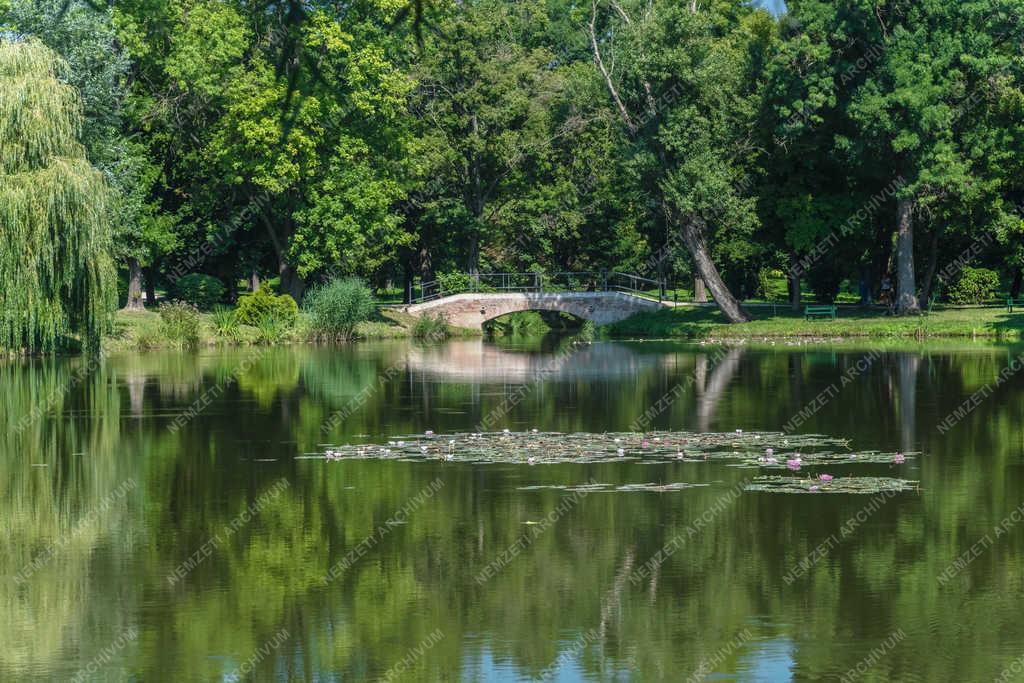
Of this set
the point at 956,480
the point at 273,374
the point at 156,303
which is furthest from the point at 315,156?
the point at 956,480

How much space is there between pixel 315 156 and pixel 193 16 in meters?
7.76

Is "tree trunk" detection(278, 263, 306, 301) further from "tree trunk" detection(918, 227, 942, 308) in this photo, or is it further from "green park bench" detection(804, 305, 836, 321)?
"tree trunk" detection(918, 227, 942, 308)

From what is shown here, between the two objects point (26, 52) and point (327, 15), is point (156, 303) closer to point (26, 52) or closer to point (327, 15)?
point (327, 15)

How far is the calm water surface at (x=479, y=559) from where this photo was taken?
1109 centimetres

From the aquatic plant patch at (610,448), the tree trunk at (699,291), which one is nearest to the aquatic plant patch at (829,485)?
the aquatic plant patch at (610,448)

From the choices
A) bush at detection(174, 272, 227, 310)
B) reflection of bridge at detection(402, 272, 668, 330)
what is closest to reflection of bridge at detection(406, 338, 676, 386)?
reflection of bridge at detection(402, 272, 668, 330)

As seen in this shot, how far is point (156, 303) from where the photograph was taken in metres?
66.8

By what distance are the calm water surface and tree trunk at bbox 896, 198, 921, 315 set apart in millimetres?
27380

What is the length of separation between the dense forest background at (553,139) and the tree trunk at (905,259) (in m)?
0.09

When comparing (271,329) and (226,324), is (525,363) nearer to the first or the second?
(271,329)

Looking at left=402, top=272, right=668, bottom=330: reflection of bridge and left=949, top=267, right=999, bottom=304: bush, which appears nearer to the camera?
left=949, top=267, right=999, bottom=304: bush

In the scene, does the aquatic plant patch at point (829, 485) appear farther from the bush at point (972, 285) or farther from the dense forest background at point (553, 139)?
the bush at point (972, 285)

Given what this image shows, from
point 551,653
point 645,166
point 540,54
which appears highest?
point 540,54

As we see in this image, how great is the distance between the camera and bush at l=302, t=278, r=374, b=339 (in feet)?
188
